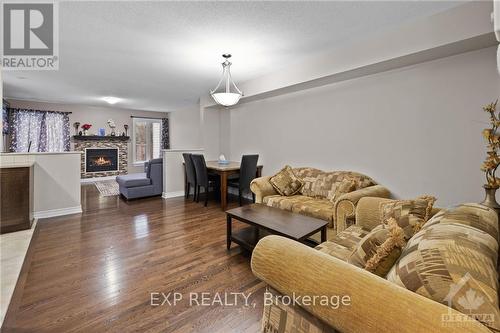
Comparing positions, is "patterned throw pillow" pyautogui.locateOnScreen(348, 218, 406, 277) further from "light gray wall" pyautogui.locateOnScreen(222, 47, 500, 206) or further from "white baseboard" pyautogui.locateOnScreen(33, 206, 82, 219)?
"white baseboard" pyautogui.locateOnScreen(33, 206, 82, 219)

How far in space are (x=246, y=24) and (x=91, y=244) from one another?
300 cm

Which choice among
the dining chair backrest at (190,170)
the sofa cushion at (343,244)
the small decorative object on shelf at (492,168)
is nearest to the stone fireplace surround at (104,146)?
the dining chair backrest at (190,170)

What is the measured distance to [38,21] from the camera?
2227mm

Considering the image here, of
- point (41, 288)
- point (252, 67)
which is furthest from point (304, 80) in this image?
point (41, 288)

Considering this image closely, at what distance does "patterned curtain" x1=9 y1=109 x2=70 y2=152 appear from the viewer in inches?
238

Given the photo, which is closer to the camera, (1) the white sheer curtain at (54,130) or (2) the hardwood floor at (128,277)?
(2) the hardwood floor at (128,277)

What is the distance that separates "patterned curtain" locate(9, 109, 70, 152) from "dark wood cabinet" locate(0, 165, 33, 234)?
12.0 ft

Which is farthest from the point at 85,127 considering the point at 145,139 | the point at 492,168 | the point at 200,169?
the point at 492,168

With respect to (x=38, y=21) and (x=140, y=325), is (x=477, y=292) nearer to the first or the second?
(x=140, y=325)

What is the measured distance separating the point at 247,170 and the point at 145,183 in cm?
234

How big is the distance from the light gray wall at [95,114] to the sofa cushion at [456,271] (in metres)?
8.52

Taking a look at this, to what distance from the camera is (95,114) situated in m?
7.27

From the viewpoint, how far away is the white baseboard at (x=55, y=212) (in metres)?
3.63

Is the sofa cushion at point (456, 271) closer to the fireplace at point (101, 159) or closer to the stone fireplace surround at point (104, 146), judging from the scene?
the stone fireplace surround at point (104, 146)
